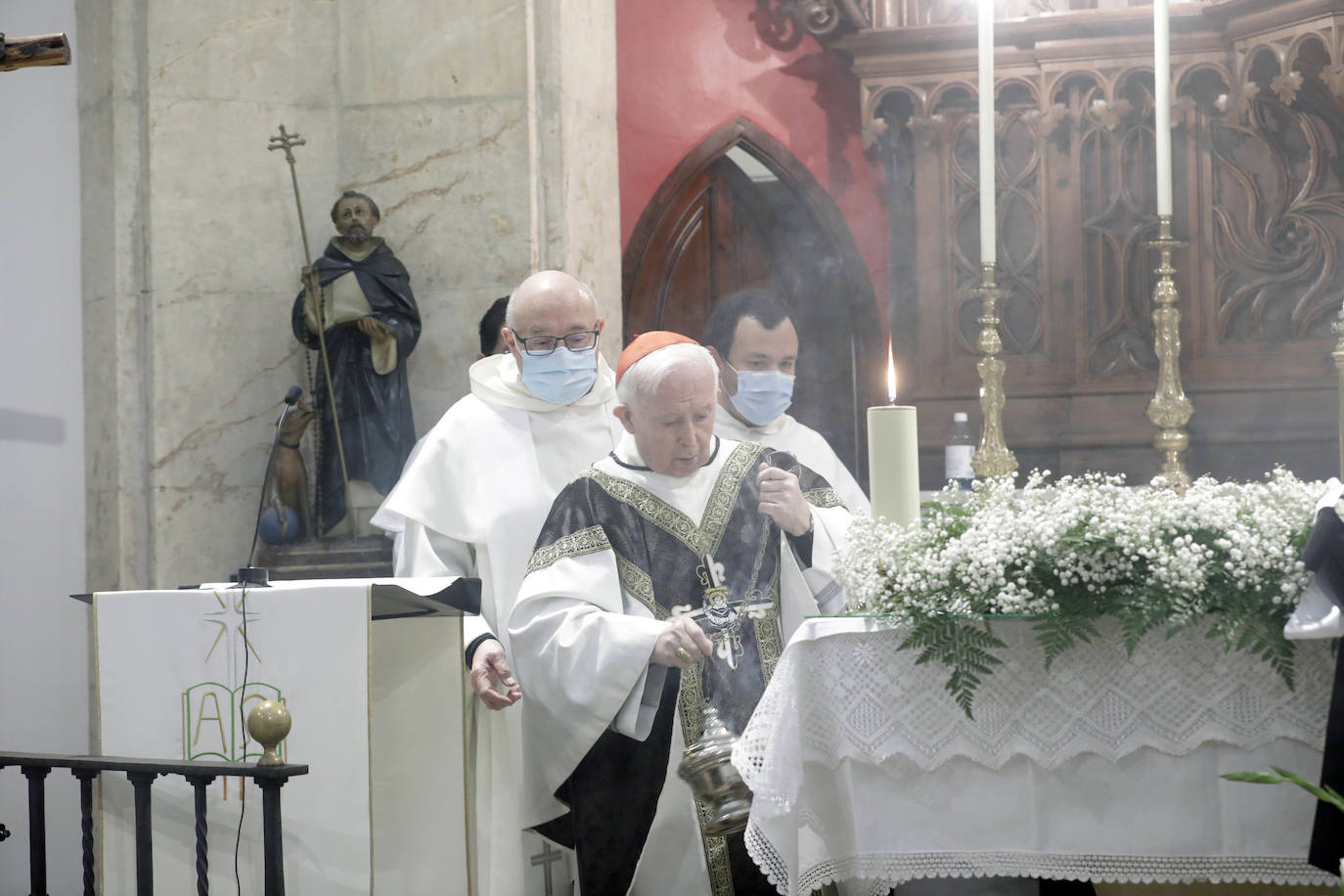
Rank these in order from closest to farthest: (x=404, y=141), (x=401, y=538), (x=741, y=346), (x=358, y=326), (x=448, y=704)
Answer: (x=448, y=704) → (x=401, y=538) → (x=741, y=346) → (x=358, y=326) → (x=404, y=141)

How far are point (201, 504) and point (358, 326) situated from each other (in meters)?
0.94

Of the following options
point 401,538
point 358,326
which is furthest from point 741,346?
point 358,326

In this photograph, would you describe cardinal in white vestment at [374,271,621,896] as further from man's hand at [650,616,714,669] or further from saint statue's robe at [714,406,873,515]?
man's hand at [650,616,714,669]

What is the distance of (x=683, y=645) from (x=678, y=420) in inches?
23.2

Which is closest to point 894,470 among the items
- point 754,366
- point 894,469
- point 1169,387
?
point 894,469

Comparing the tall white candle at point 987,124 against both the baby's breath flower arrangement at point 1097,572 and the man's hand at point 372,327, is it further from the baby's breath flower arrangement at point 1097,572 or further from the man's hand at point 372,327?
the man's hand at point 372,327

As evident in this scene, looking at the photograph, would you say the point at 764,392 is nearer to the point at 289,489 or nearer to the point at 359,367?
the point at 359,367

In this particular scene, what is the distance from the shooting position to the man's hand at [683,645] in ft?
9.90

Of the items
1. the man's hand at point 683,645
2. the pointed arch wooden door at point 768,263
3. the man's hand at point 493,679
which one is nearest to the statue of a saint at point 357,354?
the pointed arch wooden door at point 768,263

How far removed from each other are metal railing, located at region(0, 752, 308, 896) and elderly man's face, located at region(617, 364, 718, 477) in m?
1.12

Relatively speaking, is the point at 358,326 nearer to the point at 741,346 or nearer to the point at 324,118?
the point at 324,118

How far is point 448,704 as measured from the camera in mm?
3523

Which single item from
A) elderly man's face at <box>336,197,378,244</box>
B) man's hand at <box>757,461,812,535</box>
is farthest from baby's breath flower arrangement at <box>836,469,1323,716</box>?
elderly man's face at <box>336,197,378,244</box>

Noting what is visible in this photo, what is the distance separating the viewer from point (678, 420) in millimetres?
3367
